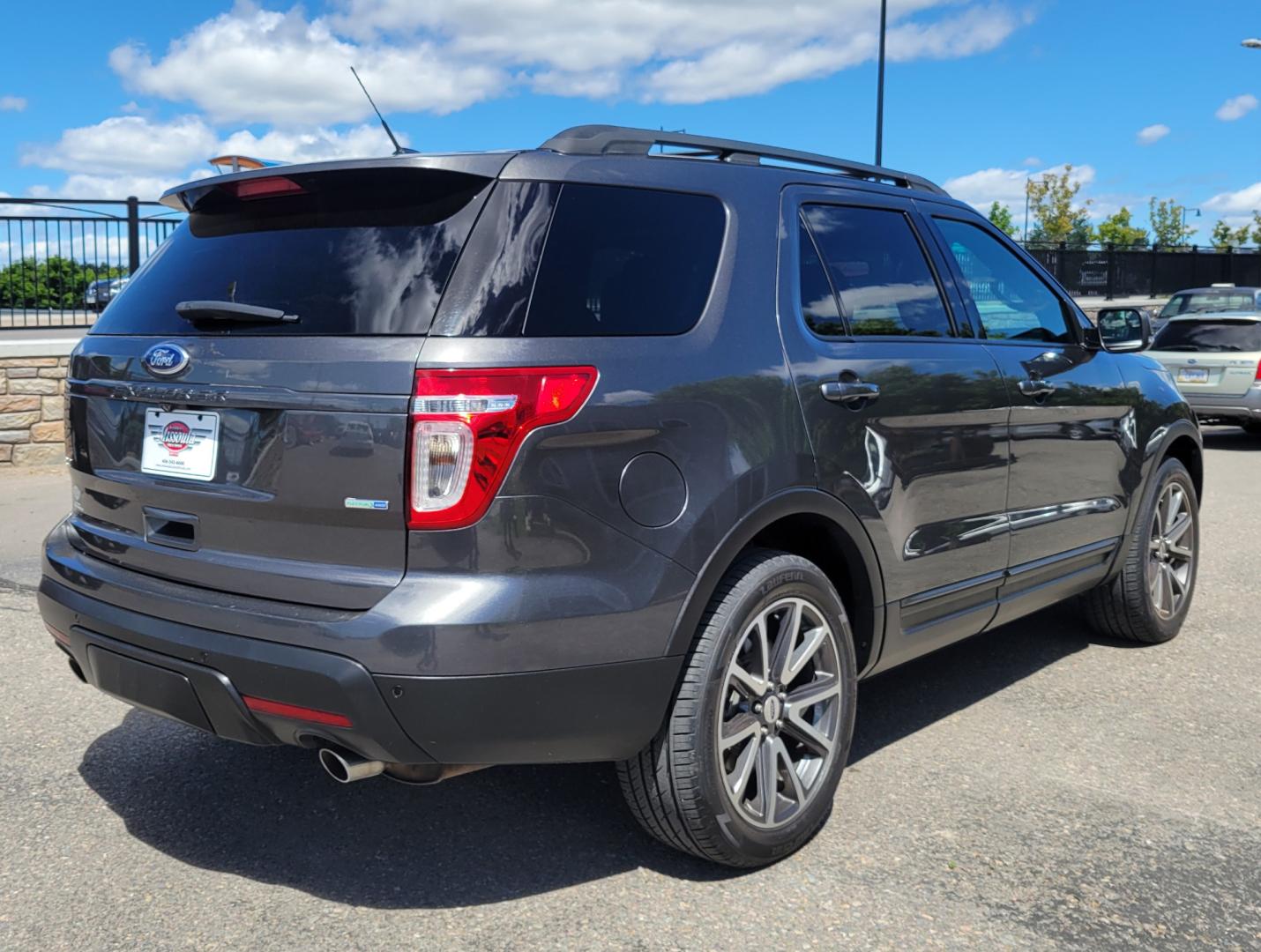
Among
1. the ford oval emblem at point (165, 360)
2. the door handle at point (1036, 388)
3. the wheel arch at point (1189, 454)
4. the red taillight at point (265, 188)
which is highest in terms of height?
the red taillight at point (265, 188)

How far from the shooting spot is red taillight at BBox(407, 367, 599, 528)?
2689 mm

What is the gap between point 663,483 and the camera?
2924 mm

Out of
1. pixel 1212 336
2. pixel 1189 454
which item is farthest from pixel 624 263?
pixel 1212 336

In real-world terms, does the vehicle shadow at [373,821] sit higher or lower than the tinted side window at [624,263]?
lower

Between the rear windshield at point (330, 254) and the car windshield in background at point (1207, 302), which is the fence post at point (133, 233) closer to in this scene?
the rear windshield at point (330, 254)

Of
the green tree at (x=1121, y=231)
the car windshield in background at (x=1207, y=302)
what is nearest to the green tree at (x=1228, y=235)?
the green tree at (x=1121, y=231)

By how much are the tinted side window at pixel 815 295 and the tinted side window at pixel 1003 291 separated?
874 millimetres

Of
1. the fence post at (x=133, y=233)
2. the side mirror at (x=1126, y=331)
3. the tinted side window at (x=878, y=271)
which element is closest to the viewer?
the tinted side window at (x=878, y=271)

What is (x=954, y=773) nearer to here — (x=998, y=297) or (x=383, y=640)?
(x=998, y=297)

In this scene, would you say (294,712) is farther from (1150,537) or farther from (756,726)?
(1150,537)

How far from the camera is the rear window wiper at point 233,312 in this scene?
297cm

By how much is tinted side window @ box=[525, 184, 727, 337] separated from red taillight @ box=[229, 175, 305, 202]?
0.72 metres

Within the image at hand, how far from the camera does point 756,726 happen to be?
10.7 feet

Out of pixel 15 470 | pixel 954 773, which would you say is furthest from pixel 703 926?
pixel 15 470
